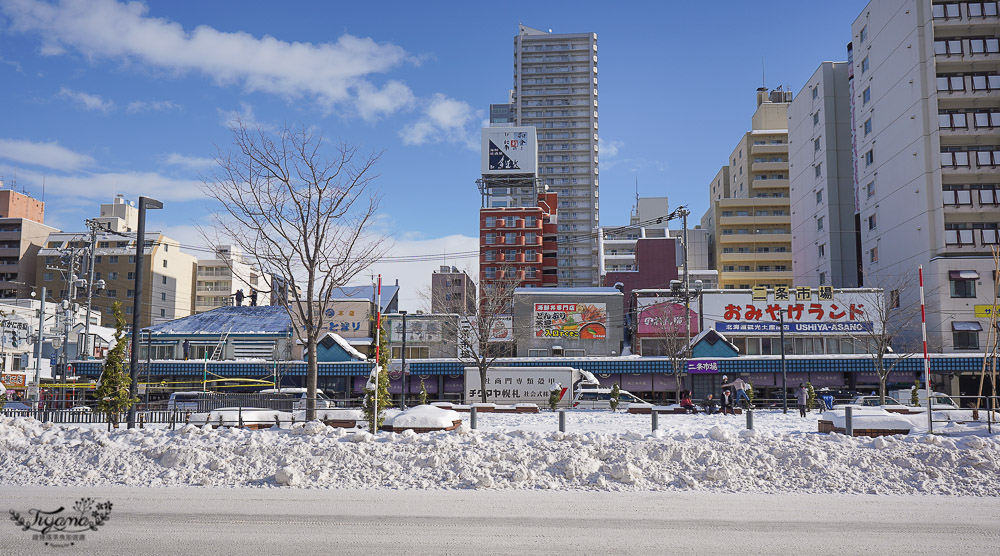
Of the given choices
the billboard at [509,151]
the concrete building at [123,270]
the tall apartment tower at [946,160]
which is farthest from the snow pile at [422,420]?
the billboard at [509,151]

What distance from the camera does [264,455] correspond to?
13.0 meters

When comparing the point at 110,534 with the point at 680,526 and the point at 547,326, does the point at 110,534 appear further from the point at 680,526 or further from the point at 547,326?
the point at 547,326

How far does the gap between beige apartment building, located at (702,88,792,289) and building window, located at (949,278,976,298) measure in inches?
1089

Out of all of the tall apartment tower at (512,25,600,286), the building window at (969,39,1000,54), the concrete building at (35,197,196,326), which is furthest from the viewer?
the tall apartment tower at (512,25,600,286)

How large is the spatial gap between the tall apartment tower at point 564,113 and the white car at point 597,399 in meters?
78.9

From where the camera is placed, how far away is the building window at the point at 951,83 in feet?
153

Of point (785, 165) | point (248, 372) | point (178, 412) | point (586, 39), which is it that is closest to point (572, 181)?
point (586, 39)

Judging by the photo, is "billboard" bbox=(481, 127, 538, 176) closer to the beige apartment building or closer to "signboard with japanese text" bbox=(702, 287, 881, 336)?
the beige apartment building

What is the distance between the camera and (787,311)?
4766cm

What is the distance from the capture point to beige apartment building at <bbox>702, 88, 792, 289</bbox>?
73688mm

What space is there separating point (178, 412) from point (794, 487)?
59.3ft

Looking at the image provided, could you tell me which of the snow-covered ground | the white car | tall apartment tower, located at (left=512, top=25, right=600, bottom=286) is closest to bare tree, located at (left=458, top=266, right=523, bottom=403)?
the white car

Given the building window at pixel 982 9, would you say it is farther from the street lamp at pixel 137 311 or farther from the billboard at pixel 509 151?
the street lamp at pixel 137 311

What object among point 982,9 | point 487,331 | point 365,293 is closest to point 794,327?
point 487,331
